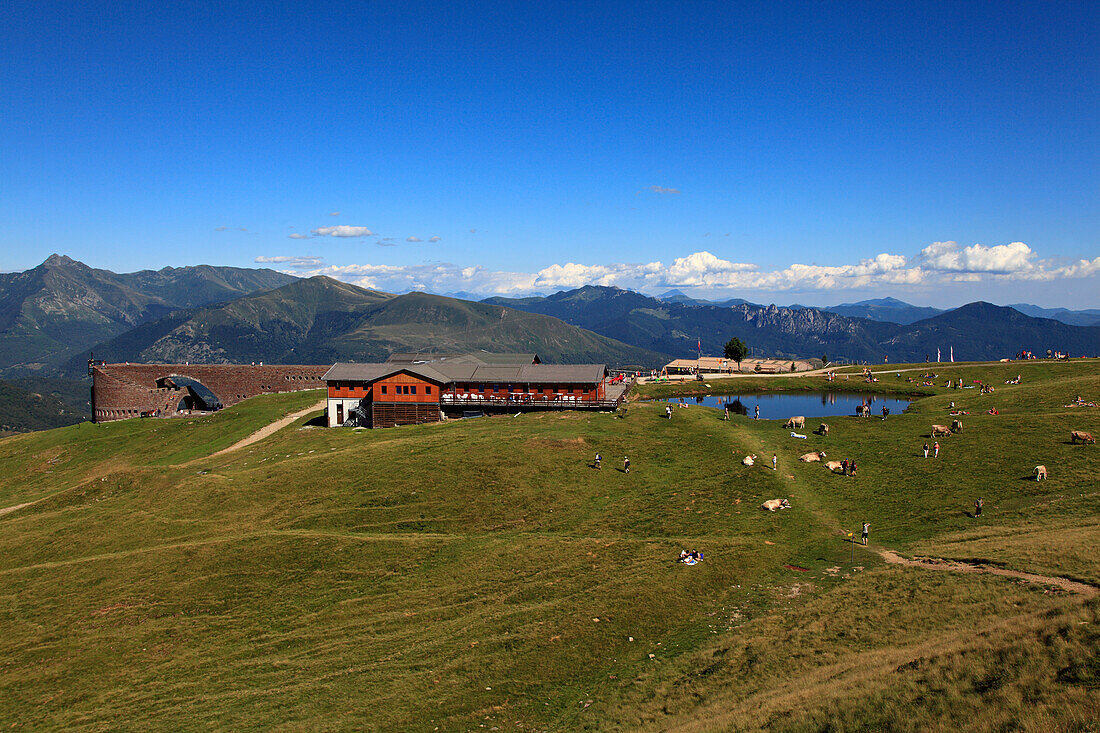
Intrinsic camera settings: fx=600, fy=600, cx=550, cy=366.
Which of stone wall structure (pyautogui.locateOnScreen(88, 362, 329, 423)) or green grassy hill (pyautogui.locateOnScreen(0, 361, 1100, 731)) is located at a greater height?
stone wall structure (pyautogui.locateOnScreen(88, 362, 329, 423))

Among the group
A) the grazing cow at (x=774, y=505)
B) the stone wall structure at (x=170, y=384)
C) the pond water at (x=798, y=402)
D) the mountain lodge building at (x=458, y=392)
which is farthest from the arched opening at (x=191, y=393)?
the grazing cow at (x=774, y=505)

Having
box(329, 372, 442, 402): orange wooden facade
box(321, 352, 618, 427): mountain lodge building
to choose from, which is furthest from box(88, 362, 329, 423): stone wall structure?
box(329, 372, 442, 402): orange wooden facade

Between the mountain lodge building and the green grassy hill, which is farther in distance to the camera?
the mountain lodge building

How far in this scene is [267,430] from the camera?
86125 mm

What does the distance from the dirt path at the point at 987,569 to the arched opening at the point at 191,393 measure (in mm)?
122695

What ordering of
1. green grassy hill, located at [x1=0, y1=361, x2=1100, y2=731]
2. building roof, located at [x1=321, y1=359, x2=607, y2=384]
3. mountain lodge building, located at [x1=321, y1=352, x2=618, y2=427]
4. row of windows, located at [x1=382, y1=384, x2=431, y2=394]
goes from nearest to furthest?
1. green grassy hill, located at [x1=0, y1=361, x2=1100, y2=731]
2. mountain lodge building, located at [x1=321, y1=352, x2=618, y2=427]
3. row of windows, located at [x1=382, y1=384, x2=431, y2=394]
4. building roof, located at [x1=321, y1=359, x2=607, y2=384]

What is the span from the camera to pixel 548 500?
48750 millimetres

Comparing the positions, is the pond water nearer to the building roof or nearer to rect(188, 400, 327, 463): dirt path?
the building roof

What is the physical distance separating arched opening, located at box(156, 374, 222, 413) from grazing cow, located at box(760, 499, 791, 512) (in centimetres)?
11292

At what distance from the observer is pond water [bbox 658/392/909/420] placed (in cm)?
8925

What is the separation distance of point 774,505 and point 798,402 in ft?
199

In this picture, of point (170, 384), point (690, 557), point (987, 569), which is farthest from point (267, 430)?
point (987, 569)

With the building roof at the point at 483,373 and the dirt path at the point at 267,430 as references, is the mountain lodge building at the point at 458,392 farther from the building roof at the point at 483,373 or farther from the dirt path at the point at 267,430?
the dirt path at the point at 267,430

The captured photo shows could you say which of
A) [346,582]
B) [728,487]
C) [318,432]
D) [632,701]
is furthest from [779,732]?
[318,432]
